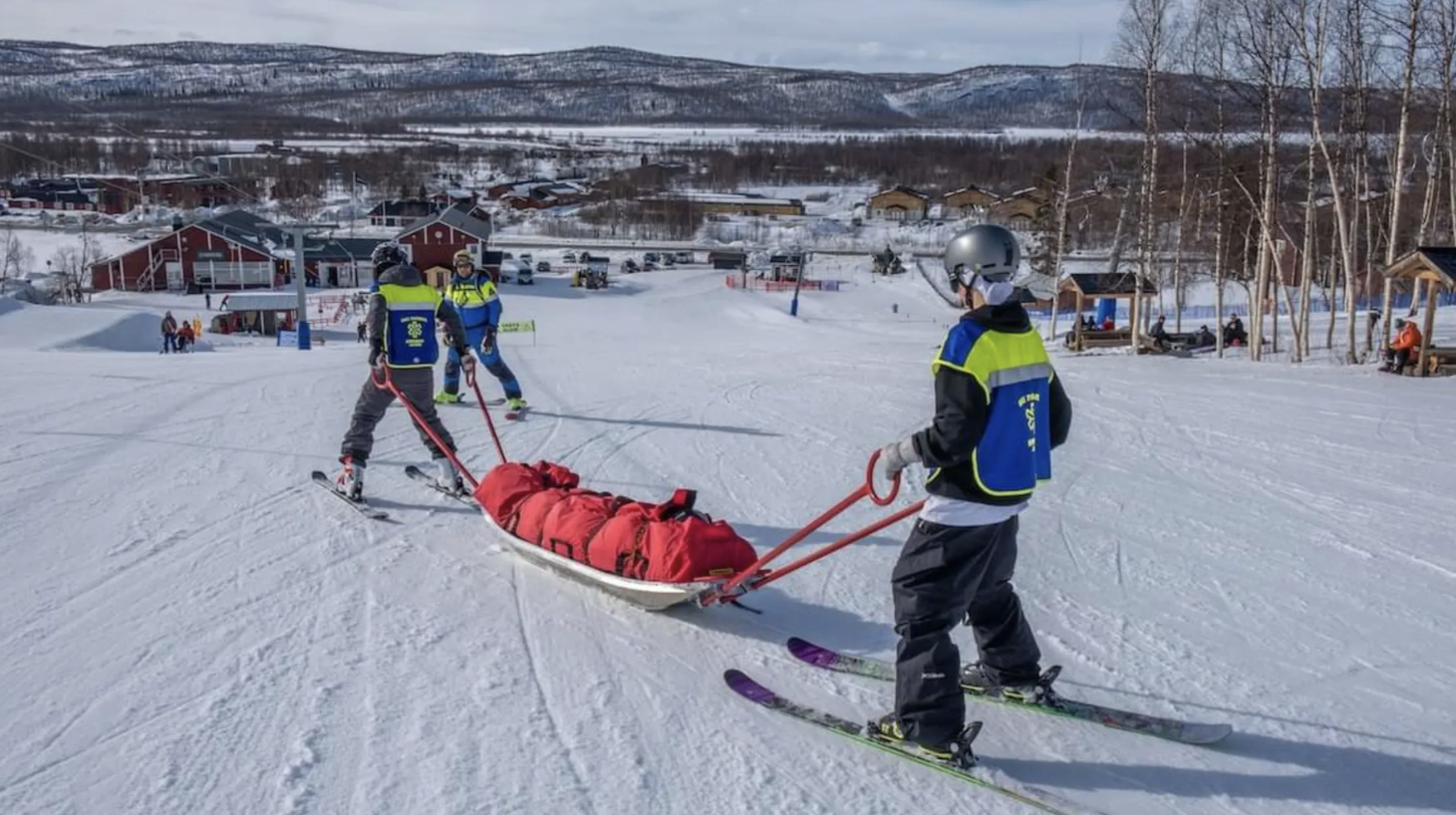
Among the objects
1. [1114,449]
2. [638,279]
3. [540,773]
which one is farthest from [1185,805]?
[638,279]

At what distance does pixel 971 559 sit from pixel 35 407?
9.54 meters

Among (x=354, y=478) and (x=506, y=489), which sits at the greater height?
(x=506, y=489)

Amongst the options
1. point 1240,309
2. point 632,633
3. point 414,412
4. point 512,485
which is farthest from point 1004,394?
point 1240,309

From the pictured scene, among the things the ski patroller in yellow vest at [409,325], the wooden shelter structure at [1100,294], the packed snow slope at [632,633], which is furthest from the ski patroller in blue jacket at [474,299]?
the wooden shelter structure at [1100,294]

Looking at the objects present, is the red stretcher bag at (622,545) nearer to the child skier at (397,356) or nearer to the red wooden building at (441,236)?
the child skier at (397,356)

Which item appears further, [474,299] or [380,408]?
[474,299]

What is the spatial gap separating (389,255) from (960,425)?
4851 mm

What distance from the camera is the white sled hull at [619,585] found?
4.39 m

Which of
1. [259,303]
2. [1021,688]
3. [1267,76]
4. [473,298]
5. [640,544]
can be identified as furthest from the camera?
[259,303]

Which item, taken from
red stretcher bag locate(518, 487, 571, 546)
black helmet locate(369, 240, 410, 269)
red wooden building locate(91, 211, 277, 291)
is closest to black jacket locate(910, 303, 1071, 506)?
red stretcher bag locate(518, 487, 571, 546)

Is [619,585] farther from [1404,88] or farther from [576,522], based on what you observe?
[1404,88]

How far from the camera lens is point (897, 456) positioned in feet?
11.3

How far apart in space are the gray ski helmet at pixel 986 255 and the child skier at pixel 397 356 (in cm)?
413

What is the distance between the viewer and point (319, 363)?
14062 millimetres
